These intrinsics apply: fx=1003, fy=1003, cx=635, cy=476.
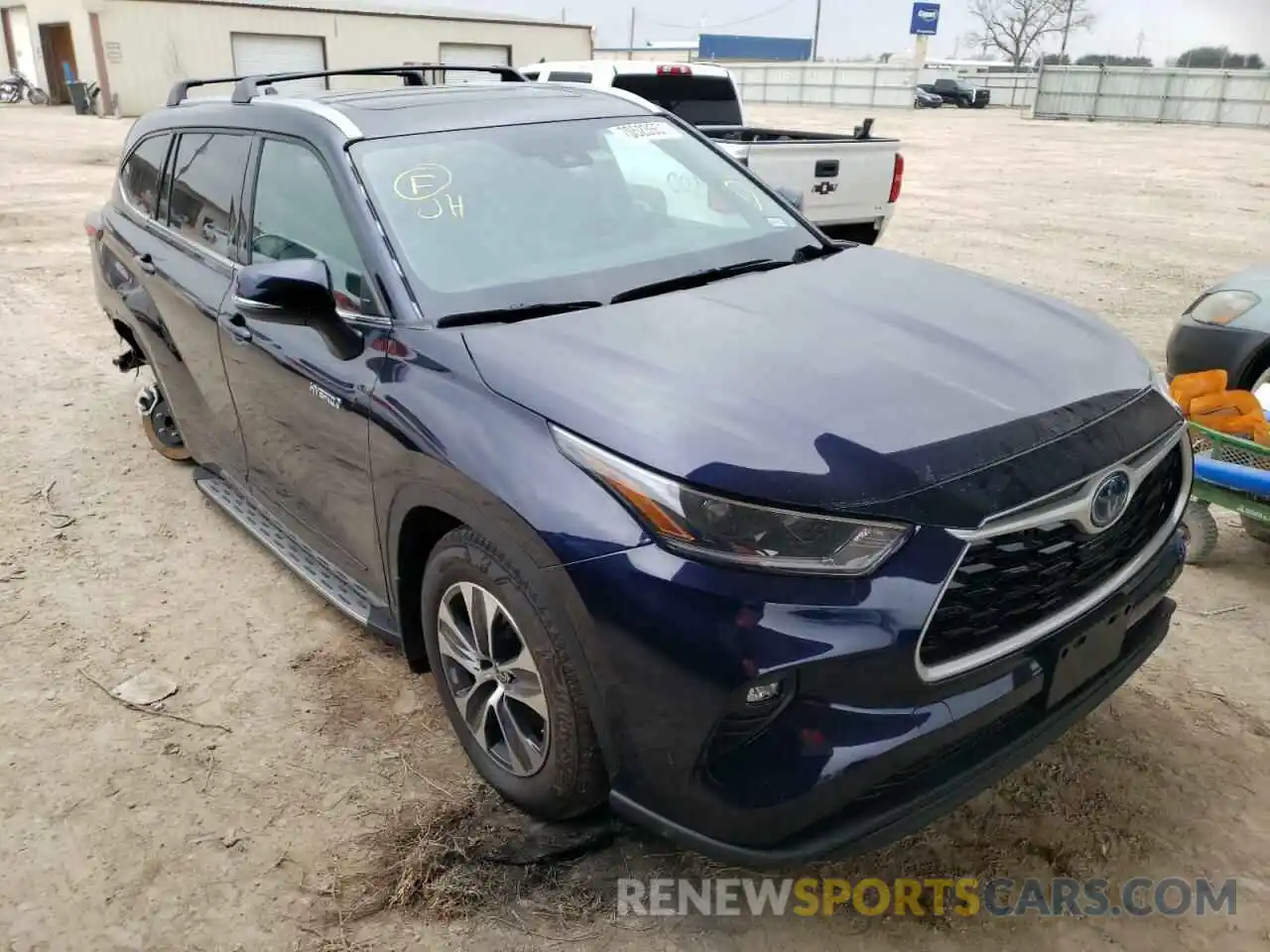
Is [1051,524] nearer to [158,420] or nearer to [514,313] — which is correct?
[514,313]

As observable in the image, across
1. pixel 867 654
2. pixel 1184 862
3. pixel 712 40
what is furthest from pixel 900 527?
pixel 712 40

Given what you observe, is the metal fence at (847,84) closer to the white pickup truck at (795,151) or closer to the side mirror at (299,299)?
the white pickup truck at (795,151)

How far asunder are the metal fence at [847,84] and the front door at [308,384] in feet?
133

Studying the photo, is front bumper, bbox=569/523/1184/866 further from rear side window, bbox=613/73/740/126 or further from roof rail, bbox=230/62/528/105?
rear side window, bbox=613/73/740/126

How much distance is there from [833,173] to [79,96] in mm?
31722

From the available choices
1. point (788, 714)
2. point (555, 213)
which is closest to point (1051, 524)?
point (788, 714)

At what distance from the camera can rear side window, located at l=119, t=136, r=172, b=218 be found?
445cm

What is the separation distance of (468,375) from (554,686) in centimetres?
80

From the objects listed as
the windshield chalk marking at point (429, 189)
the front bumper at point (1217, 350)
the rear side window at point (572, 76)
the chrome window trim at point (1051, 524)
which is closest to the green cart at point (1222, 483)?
the front bumper at point (1217, 350)

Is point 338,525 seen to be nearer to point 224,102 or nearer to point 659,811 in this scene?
point 659,811

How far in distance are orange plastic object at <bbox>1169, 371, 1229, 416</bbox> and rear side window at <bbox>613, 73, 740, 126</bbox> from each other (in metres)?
6.01

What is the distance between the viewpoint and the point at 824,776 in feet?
6.58

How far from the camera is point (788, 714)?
2010mm

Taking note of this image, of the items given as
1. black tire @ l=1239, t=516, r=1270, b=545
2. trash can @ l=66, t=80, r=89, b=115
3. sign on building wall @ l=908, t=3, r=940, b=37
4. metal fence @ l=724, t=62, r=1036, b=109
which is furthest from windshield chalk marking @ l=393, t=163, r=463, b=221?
sign on building wall @ l=908, t=3, r=940, b=37
